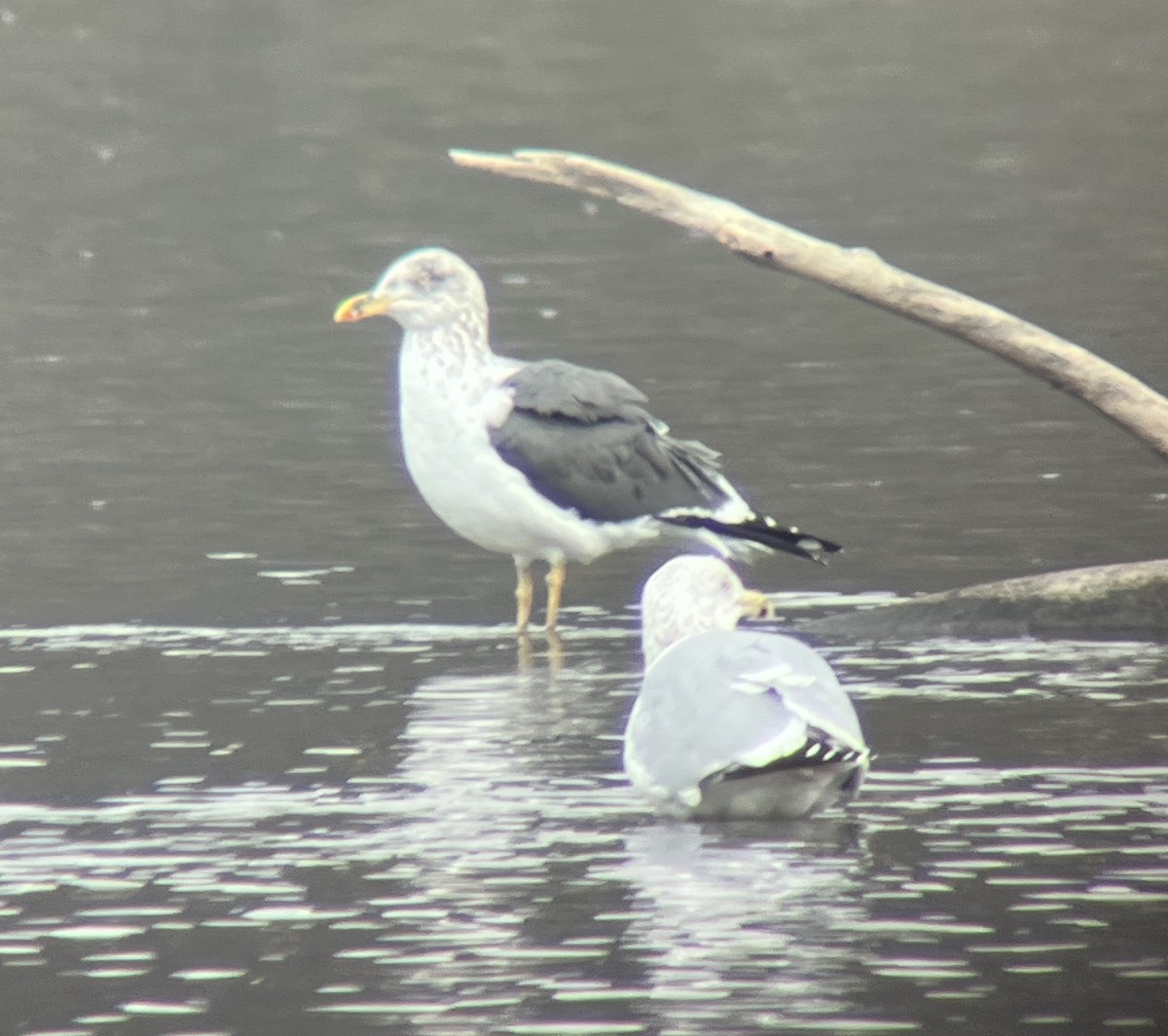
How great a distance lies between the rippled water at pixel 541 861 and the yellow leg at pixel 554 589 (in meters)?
0.81

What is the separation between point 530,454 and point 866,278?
1.64 metres

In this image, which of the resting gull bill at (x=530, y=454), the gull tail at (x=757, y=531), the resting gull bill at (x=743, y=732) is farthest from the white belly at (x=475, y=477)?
the resting gull bill at (x=743, y=732)

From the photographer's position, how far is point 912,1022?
22.2 ft

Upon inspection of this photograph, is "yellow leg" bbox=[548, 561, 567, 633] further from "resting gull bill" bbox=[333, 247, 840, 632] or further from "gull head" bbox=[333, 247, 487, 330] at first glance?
"gull head" bbox=[333, 247, 487, 330]

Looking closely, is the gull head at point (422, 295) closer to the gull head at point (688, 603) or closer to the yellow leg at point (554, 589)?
the yellow leg at point (554, 589)

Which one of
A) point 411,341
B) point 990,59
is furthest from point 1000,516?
point 990,59

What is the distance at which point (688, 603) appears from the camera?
29.6 ft

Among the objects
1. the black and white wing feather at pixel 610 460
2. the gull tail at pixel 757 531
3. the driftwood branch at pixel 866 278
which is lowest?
the gull tail at pixel 757 531

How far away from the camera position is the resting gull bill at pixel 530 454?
38.4 feet

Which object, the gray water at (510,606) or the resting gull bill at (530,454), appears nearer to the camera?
the gray water at (510,606)

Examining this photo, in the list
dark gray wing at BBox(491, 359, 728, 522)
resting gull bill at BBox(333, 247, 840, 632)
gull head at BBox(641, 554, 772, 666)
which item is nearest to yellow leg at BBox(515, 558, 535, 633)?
resting gull bill at BBox(333, 247, 840, 632)

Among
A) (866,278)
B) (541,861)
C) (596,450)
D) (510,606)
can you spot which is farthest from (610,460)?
(541,861)

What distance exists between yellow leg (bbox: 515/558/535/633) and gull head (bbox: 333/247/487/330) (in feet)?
3.17

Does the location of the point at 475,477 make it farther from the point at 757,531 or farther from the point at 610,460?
the point at 757,531
